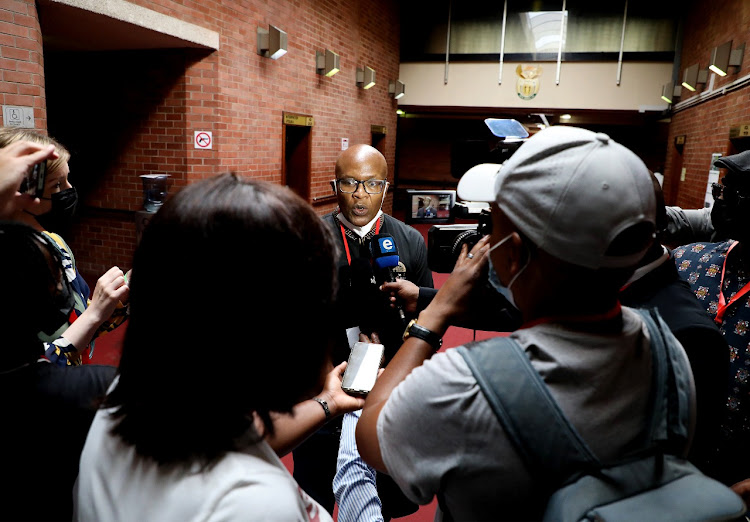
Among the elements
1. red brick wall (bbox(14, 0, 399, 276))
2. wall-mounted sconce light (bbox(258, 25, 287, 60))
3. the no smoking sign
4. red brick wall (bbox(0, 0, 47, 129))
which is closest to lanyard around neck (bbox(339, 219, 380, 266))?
red brick wall (bbox(0, 0, 47, 129))

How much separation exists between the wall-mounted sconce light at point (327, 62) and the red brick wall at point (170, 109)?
1.15 ft

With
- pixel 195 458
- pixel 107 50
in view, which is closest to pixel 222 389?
pixel 195 458

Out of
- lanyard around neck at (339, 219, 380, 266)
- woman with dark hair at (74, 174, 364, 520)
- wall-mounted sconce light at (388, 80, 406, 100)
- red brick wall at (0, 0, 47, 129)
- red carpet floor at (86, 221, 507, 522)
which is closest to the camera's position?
woman with dark hair at (74, 174, 364, 520)

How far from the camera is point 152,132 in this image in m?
5.38

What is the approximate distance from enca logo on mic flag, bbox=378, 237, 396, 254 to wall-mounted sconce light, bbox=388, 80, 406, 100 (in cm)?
963

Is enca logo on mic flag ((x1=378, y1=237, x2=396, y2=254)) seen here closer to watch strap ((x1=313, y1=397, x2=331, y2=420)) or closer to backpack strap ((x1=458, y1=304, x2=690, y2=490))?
watch strap ((x1=313, y1=397, x2=331, y2=420))

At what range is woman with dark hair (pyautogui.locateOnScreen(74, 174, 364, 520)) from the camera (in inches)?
26.9

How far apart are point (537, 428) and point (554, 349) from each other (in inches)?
5.1

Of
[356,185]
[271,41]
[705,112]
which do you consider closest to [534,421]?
[356,185]

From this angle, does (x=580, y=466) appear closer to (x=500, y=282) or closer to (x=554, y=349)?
(x=554, y=349)

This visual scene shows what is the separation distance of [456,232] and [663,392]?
1.02 metres

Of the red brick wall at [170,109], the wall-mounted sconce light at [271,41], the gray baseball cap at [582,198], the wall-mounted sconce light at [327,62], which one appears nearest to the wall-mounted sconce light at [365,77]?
the wall-mounted sconce light at [327,62]

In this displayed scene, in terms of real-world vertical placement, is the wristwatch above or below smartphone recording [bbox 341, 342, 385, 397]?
above

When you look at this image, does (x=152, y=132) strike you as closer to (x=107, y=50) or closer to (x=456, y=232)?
(x=107, y=50)
